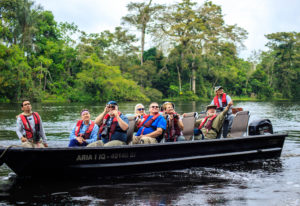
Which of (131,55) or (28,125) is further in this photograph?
(131,55)

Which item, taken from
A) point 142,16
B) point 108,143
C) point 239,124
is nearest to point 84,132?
point 108,143

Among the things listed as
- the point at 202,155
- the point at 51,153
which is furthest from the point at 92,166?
the point at 202,155

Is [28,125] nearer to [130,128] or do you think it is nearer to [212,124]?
[130,128]

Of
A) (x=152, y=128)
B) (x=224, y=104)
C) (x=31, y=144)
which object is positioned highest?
(x=224, y=104)

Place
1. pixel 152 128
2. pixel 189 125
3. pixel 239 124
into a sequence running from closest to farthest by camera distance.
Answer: pixel 152 128, pixel 189 125, pixel 239 124

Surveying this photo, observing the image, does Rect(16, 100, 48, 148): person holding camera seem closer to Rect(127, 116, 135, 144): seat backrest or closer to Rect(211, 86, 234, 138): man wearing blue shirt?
Rect(127, 116, 135, 144): seat backrest

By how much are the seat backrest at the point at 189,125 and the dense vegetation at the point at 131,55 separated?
3367cm

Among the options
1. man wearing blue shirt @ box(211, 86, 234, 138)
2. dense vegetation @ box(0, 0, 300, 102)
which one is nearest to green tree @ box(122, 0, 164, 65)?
dense vegetation @ box(0, 0, 300, 102)

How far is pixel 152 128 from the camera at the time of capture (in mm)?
8219

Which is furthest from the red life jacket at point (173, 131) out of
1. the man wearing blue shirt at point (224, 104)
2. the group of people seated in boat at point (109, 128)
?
the man wearing blue shirt at point (224, 104)

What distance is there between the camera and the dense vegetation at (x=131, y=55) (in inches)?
1769

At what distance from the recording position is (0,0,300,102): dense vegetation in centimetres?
4494

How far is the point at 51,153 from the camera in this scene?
22.5 feet

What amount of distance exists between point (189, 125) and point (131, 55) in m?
46.9
